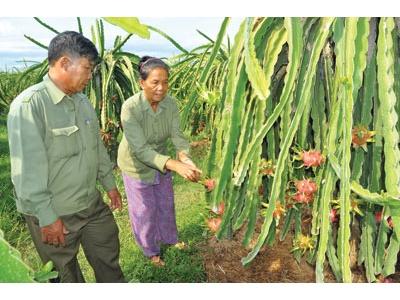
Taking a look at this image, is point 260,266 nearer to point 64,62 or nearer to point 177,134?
point 177,134

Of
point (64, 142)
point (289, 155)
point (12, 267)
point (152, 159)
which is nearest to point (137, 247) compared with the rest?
point (152, 159)

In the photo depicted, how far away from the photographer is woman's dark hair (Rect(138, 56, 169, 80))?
159 cm

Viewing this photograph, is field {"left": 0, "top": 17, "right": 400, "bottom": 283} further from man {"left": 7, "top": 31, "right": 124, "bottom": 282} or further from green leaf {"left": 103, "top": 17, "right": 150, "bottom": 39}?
green leaf {"left": 103, "top": 17, "right": 150, "bottom": 39}

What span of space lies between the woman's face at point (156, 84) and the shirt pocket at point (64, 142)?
0.33m

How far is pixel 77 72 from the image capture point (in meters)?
1.34

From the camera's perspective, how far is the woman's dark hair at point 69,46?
1.32 meters

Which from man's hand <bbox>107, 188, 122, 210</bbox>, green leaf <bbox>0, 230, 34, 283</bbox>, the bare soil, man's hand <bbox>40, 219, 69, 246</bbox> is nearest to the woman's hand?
man's hand <bbox>107, 188, 122, 210</bbox>

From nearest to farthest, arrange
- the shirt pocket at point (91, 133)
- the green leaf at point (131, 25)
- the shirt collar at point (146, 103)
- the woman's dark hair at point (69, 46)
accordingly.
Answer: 1. the green leaf at point (131, 25)
2. the woman's dark hair at point (69, 46)
3. the shirt pocket at point (91, 133)
4. the shirt collar at point (146, 103)

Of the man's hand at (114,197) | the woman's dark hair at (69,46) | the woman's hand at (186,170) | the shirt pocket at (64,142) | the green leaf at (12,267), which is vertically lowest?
the man's hand at (114,197)

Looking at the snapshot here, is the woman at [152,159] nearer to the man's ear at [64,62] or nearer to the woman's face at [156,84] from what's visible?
the woman's face at [156,84]

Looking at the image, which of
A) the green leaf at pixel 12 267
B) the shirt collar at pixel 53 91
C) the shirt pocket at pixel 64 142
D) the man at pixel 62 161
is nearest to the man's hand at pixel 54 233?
the man at pixel 62 161

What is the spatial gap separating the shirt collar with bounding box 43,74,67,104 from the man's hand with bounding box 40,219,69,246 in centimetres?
33

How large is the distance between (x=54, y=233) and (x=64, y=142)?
25cm

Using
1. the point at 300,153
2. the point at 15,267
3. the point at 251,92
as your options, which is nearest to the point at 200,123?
the point at 251,92
